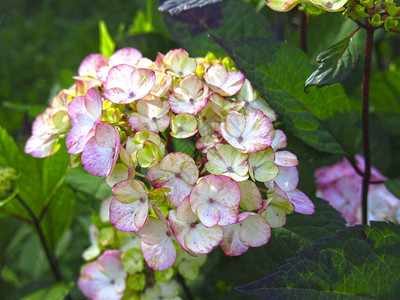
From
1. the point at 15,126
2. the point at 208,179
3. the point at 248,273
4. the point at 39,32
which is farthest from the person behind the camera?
the point at 39,32

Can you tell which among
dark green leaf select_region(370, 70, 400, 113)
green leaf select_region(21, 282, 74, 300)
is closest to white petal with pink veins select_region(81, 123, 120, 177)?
green leaf select_region(21, 282, 74, 300)

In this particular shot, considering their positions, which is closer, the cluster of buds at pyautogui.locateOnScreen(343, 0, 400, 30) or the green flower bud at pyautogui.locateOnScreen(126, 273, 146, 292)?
the cluster of buds at pyautogui.locateOnScreen(343, 0, 400, 30)

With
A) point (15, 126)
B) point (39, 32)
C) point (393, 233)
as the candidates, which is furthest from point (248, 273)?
point (39, 32)

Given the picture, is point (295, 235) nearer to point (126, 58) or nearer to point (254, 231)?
point (254, 231)

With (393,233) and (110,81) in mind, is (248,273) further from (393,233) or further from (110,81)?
(110,81)

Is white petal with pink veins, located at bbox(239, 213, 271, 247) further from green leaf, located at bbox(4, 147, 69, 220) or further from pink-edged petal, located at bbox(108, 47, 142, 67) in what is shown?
green leaf, located at bbox(4, 147, 69, 220)

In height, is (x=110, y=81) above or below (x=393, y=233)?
above

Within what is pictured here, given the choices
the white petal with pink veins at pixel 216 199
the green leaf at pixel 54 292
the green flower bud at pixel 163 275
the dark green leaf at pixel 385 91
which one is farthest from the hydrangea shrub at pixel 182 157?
the dark green leaf at pixel 385 91

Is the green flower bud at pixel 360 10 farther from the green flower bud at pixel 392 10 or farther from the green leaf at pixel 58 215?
the green leaf at pixel 58 215
